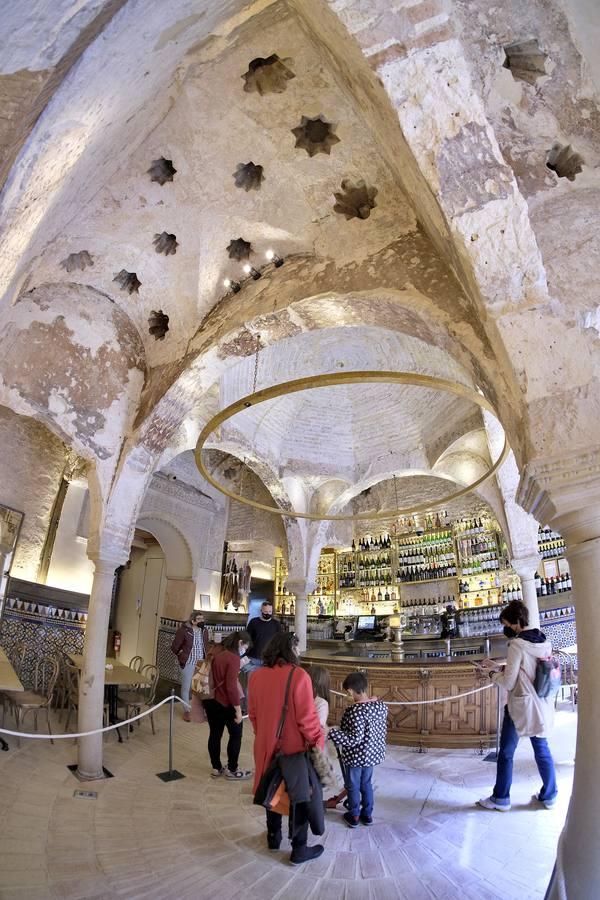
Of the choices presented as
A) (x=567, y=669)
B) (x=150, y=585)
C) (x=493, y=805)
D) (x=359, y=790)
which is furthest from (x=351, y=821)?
(x=150, y=585)

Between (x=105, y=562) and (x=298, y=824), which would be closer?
(x=298, y=824)

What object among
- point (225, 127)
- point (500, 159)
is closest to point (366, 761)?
point (500, 159)

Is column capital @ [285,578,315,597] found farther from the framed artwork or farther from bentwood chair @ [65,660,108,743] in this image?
bentwood chair @ [65,660,108,743]

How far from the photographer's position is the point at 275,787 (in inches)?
133

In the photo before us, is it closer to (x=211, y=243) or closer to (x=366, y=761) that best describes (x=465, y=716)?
(x=366, y=761)

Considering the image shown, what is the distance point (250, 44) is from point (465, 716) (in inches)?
316

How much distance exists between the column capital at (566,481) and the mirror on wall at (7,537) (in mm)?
8948

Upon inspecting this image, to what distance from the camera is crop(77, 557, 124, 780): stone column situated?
5.95 meters

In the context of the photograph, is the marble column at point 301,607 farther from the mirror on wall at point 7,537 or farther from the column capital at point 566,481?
the column capital at point 566,481

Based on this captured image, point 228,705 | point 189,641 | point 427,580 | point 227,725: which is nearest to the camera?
point 228,705

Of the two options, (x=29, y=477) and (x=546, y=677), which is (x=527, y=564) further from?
(x=29, y=477)

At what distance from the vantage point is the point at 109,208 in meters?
5.94

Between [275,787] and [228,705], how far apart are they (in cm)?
229

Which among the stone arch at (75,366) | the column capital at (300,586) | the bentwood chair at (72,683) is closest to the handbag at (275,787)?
the stone arch at (75,366)
